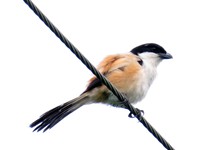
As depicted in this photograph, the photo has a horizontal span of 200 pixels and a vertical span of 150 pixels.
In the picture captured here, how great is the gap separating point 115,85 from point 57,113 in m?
0.91

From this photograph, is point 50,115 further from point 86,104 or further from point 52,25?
point 52,25

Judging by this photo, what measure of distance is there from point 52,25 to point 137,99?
3144mm

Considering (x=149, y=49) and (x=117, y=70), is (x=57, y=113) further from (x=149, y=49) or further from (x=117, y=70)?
(x=149, y=49)

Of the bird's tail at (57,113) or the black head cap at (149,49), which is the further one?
the black head cap at (149,49)

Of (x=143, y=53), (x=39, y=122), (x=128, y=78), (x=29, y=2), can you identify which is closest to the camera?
(x=29, y=2)

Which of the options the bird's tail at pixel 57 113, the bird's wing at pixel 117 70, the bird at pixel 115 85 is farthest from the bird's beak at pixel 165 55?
the bird's tail at pixel 57 113

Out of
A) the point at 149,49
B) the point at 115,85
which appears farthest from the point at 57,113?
the point at 149,49

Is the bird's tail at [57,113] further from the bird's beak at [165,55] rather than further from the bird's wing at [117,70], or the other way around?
the bird's beak at [165,55]

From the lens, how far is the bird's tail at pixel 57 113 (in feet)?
24.6

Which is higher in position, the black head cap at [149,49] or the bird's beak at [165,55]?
the black head cap at [149,49]

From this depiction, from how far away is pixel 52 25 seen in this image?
532cm

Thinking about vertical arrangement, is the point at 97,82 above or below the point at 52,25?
below

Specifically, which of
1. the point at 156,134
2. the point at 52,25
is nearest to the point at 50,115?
the point at 156,134

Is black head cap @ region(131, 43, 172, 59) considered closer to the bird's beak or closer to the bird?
the bird's beak
